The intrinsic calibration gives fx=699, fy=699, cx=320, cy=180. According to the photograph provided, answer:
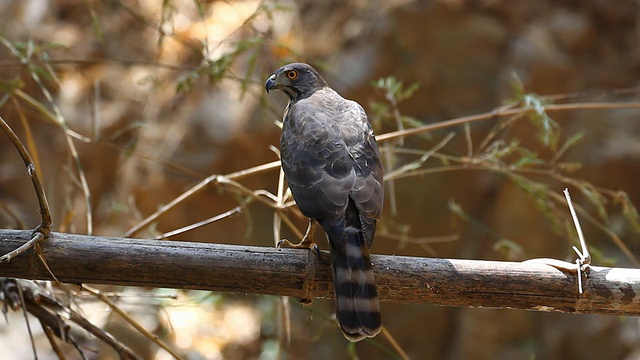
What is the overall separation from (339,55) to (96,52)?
2.38m

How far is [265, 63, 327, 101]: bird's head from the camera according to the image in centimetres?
326

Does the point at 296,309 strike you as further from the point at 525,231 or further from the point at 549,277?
the point at 549,277

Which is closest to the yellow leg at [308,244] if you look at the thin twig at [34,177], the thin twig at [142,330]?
the thin twig at [142,330]

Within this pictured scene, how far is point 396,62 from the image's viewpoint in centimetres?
608

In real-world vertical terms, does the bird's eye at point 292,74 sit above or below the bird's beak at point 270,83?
above

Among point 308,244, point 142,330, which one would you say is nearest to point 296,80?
point 308,244

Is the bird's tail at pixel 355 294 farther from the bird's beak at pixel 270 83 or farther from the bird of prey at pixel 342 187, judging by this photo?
the bird's beak at pixel 270 83

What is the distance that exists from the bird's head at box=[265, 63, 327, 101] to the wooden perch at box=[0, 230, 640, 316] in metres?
1.31

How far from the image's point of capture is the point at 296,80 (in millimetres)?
3311

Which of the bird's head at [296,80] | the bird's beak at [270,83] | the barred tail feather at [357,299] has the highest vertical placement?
the bird's head at [296,80]

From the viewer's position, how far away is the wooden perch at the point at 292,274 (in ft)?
6.61

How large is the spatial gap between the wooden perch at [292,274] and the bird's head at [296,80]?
1308 mm

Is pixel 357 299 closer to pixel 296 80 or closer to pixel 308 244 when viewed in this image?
pixel 308 244

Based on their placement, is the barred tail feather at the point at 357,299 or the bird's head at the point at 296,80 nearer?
the barred tail feather at the point at 357,299
